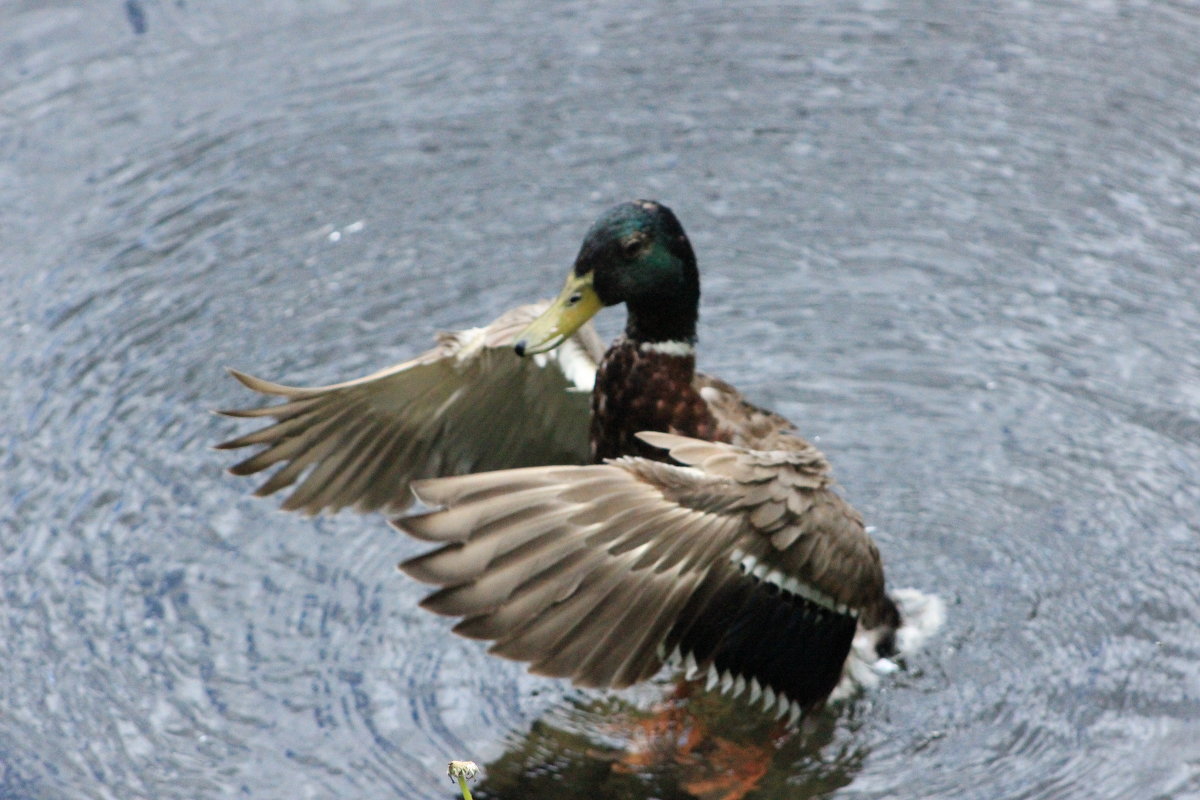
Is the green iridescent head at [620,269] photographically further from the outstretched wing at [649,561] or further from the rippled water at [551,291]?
the rippled water at [551,291]

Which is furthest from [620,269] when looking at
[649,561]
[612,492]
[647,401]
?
[649,561]

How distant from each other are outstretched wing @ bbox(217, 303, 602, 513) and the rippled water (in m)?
0.27

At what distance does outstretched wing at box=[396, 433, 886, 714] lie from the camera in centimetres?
371

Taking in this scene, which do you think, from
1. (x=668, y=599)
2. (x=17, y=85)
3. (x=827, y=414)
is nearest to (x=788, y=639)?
(x=668, y=599)

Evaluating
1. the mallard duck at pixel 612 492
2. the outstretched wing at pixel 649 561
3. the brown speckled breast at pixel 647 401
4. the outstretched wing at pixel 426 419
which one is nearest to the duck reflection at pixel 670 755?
the mallard duck at pixel 612 492

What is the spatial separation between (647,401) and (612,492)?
2.96 feet

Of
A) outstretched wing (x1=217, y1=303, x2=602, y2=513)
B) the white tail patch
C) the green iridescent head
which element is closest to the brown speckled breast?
the green iridescent head

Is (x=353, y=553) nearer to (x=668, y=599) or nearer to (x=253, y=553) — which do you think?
(x=253, y=553)

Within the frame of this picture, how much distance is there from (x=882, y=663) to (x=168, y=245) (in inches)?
145

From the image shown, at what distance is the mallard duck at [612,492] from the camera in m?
3.78

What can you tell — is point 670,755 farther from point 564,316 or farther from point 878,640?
point 564,316

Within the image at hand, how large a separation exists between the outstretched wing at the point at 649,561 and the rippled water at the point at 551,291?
0.59 meters

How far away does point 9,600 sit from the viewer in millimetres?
4965

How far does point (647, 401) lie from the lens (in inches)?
188
